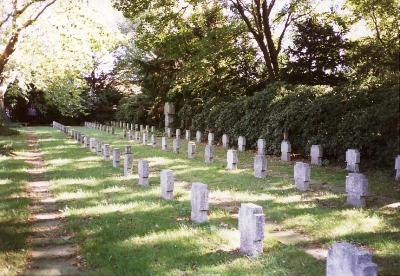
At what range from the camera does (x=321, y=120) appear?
1620 centimetres

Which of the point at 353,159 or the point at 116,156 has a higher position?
the point at 353,159

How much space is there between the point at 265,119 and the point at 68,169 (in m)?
9.27

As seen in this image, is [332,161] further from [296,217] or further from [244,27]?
[244,27]

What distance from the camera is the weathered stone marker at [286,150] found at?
55.8ft

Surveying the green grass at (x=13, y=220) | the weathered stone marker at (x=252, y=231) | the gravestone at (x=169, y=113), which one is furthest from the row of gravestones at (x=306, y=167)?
the gravestone at (x=169, y=113)

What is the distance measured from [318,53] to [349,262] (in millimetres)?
17216

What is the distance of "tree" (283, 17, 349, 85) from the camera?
20.2 meters

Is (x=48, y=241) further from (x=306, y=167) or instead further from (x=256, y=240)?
(x=306, y=167)

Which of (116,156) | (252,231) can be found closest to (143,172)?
(116,156)

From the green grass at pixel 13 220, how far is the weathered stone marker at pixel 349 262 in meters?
4.02

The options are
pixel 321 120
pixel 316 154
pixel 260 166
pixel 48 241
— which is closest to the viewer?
pixel 48 241

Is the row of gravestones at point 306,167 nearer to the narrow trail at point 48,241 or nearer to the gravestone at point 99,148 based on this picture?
the gravestone at point 99,148

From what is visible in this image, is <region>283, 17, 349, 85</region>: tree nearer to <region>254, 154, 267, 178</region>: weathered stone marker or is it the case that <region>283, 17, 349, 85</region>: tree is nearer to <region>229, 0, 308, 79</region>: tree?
<region>229, 0, 308, 79</region>: tree

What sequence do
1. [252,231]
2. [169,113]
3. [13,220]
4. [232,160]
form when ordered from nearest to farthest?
[252,231]
[13,220]
[232,160]
[169,113]
